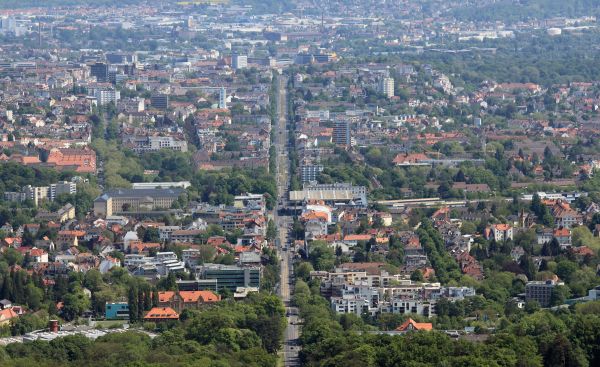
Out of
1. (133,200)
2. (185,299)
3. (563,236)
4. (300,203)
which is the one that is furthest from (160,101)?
(185,299)

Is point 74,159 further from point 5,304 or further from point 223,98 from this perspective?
point 5,304

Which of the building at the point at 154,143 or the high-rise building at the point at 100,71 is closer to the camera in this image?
the building at the point at 154,143

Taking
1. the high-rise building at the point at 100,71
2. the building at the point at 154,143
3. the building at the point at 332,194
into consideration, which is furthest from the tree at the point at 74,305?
the high-rise building at the point at 100,71

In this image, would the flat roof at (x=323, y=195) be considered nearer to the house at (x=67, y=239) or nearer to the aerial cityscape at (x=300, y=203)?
the aerial cityscape at (x=300, y=203)

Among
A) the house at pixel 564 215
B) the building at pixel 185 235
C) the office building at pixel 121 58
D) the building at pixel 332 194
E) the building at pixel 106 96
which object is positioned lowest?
the office building at pixel 121 58

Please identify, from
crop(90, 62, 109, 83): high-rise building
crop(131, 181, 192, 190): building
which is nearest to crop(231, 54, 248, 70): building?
crop(90, 62, 109, 83): high-rise building

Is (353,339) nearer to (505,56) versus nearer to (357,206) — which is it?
(357,206)
